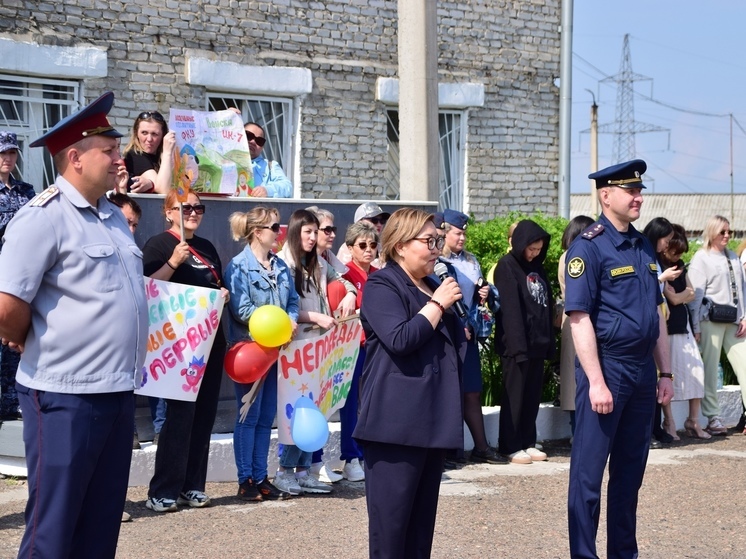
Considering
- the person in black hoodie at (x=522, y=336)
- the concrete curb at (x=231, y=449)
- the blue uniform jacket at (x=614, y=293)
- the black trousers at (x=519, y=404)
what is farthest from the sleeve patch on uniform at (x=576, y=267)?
the black trousers at (x=519, y=404)

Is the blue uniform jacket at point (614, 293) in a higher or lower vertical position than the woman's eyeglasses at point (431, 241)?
lower

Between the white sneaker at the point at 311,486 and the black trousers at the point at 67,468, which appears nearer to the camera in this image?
the black trousers at the point at 67,468

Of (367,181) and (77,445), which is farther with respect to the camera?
(367,181)

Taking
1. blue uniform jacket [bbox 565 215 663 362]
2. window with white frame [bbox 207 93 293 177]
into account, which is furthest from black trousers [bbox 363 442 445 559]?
window with white frame [bbox 207 93 293 177]

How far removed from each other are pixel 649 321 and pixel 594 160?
4130 cm

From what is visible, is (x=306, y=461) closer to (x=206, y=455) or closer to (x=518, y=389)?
(x=206, y=455)

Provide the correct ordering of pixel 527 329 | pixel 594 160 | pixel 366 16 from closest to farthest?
pixel 527 329 → pixel 366 16 → pixel 594 160

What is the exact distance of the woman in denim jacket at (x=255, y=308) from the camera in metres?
7.46

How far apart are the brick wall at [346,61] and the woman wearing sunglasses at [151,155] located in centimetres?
373

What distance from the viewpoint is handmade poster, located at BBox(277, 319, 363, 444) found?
7512 millimetres

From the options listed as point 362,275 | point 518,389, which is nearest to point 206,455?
point 362,275

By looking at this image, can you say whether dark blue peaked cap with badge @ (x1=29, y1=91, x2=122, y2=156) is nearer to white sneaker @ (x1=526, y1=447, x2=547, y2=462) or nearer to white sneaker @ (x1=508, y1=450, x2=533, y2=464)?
white sneaker @ (x1=508, y1=450, x2=533, y2=464)

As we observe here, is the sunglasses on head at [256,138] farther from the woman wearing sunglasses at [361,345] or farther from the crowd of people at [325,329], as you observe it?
the woman wearing sunglasses at [361,345]

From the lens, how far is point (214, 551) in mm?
6180
